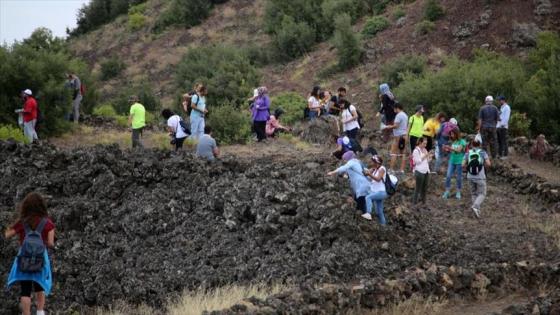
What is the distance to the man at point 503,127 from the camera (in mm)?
21500

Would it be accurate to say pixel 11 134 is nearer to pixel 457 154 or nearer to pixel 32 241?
pixel 457 154

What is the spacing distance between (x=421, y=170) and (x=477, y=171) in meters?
1.01

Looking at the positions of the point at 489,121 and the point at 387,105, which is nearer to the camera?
the point at 387,105

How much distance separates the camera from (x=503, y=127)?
21.5 metres

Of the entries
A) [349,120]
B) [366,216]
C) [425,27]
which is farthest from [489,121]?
[425,27]

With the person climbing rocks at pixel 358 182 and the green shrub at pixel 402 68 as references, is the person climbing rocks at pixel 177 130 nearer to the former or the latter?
the person climbing rocks at pixel 358 182

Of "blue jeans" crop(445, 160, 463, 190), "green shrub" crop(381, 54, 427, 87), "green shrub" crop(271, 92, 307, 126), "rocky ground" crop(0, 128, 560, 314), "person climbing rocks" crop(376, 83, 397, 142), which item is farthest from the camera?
"green shrub" crop(381, 54, 427, 87)

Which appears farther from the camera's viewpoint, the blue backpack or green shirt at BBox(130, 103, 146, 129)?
green shirt at BBox(130, 103, 146, 129)

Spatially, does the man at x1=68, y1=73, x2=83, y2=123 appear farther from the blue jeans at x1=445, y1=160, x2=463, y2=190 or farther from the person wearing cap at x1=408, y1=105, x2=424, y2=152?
the blue jeans at x1=445, y1=160, x2=463, y2=190

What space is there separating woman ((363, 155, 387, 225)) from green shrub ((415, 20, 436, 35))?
Answer: 74.7ft

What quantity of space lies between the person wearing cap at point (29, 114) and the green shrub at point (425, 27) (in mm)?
20166

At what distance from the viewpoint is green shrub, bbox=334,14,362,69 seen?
36719mm

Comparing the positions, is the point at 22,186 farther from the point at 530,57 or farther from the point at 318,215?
the point at 530,57

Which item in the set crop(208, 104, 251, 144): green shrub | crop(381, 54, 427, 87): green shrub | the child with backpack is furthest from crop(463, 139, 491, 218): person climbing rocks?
crop(381, 54, 427, 87): green shrub
